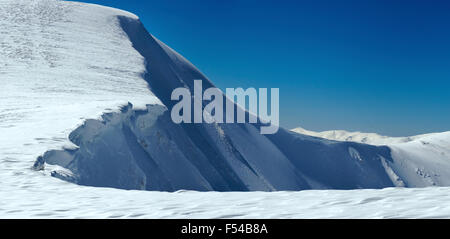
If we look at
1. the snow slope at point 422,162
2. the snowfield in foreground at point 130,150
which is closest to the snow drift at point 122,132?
the snowfield in foreground at point 130,150

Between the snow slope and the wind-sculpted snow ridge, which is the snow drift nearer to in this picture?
the wind-sculpted snow ridge

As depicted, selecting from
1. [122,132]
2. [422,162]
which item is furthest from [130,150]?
[422,162]

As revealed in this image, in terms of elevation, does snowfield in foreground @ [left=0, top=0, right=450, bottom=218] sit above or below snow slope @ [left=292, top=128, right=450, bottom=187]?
above

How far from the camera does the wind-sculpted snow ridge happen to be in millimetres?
13844

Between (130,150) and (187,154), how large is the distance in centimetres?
1016

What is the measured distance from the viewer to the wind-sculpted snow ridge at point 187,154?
13.8 m

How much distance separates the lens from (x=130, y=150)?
17844 mm

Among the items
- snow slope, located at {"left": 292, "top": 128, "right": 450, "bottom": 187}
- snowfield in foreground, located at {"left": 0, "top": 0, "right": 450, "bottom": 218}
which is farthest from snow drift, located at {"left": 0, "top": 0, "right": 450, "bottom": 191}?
snow slope, located at {"left": 292, "top": 128, "right": 450, "bottom": 187}

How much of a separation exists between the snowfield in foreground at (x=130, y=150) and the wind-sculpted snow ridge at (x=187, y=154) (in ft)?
0.32

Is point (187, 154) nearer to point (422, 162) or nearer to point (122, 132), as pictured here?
point (122, 132)

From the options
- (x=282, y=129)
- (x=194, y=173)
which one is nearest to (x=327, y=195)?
(x=194, y=173)

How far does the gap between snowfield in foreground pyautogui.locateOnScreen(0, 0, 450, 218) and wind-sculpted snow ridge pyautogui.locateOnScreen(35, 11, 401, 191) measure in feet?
0.32

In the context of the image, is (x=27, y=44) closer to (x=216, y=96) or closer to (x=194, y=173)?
(x=194, y=173)
